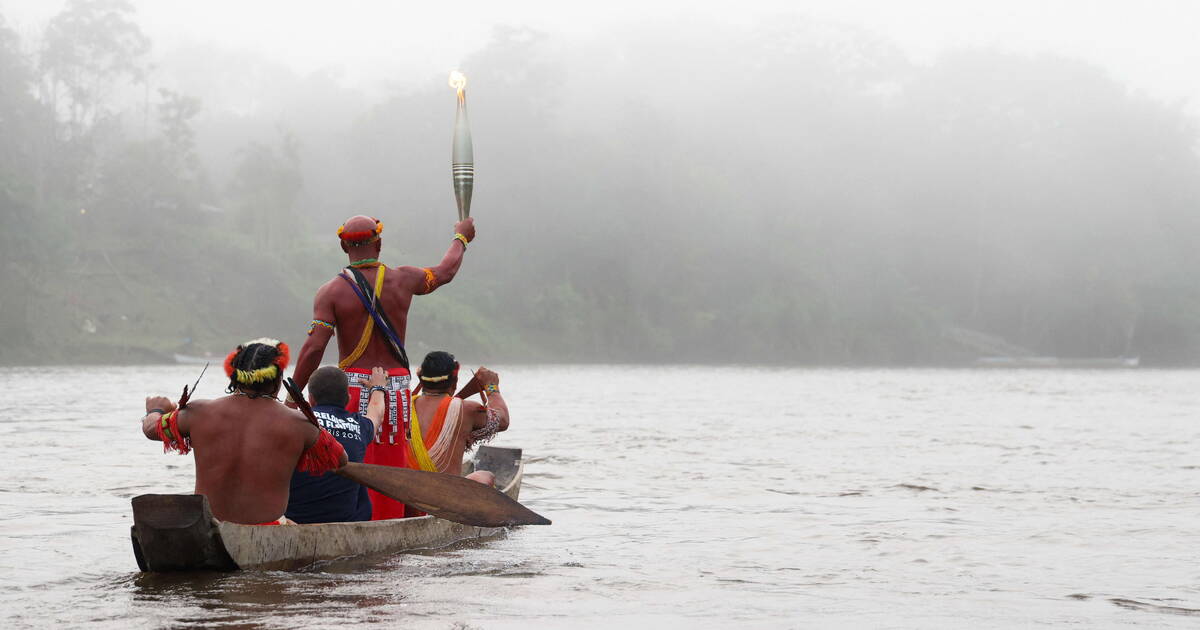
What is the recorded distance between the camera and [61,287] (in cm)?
5172

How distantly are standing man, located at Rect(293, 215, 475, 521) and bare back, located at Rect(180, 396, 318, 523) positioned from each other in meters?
1.08

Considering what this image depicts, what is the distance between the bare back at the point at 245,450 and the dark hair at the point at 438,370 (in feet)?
7.14

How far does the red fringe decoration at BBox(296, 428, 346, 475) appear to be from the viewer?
707cm

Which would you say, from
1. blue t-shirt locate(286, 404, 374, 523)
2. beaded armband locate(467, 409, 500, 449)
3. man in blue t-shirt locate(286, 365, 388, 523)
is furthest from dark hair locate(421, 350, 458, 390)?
blue t-shirt locate(286, 404, 374, 523)

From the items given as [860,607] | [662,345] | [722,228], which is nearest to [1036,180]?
[722,228]

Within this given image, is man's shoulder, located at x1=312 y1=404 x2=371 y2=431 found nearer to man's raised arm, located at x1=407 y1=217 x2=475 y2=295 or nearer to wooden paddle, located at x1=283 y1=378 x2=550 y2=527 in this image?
wooden paddle, located at x1=283 y1=378 x2=550 y2=527

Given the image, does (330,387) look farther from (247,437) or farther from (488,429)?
(488,429)

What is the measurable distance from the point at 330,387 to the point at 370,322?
73cm

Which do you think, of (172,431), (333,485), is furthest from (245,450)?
(333,485)

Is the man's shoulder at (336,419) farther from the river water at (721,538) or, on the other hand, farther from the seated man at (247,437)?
the river water at (721,538)

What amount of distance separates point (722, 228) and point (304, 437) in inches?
2681

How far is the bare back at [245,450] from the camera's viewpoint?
6816 millimetres

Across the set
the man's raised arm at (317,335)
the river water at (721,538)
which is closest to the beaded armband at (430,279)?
the man's raised arm at (317,335)

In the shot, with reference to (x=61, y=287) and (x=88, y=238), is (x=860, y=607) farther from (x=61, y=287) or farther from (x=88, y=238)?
(x=88, y=238)
